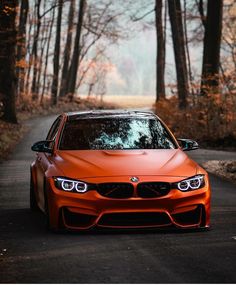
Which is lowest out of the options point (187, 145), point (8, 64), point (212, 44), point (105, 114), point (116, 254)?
point (116, 254)

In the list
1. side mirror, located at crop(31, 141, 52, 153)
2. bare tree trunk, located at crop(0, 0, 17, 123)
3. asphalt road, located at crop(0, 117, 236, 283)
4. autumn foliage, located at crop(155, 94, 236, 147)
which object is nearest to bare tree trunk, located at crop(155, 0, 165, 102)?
bare tree trunk, located at crop(0, 0, 17, 123)

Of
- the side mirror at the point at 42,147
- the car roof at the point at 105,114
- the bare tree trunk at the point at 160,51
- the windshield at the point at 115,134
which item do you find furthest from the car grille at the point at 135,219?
the bare tree trunk at the point at 160,51

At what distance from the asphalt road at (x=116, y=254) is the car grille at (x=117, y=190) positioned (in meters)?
0.50

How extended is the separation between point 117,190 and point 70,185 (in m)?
0.56

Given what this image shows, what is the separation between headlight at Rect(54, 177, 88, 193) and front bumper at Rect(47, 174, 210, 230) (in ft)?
0.17

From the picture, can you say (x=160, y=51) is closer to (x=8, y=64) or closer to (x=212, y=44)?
(x=8, y=64)

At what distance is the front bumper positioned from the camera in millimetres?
8312

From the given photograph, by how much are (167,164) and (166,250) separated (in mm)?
1447

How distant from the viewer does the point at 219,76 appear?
2502 cm

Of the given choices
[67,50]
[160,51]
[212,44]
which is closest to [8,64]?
[212,44]

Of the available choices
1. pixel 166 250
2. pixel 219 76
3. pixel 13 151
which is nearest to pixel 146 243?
pixel 166 250

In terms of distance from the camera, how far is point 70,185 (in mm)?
8422

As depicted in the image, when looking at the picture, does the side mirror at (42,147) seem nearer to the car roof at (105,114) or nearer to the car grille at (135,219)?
the car roof at (105,114)

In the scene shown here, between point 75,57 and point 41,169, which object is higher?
point 75,57
